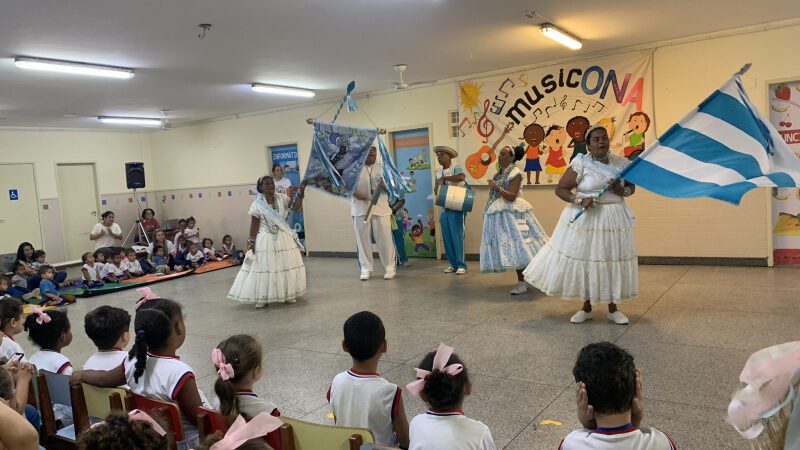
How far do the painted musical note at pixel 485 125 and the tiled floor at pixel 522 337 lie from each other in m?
2.27

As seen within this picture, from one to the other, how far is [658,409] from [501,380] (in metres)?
0.99

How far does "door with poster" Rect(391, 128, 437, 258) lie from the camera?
30.9 feet

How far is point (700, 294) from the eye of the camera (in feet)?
18.8

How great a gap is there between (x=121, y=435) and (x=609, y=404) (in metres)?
1.30

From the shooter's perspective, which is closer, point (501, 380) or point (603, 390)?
point (603, 390)

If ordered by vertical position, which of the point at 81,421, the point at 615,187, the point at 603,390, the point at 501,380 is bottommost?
the point at 501,380

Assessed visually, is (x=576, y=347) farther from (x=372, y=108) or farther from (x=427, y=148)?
(x=372, y=108)

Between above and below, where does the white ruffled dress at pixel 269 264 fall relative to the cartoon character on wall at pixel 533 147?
below

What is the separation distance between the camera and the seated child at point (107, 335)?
8.84 ft

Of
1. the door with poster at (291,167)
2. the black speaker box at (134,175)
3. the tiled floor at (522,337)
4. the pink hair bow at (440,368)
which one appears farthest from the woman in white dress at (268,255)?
the black speaker box at (134,175)

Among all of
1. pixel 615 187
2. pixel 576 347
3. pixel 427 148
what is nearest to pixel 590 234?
pixel 615 187

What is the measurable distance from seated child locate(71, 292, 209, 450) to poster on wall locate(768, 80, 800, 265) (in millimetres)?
6870

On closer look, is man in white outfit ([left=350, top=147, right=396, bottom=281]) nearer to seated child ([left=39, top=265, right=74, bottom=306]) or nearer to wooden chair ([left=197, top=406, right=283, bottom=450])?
seated child ([left=39, top=265, right=74, bottom=306])

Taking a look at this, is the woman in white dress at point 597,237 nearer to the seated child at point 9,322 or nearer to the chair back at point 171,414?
the chair back at point 171,414
